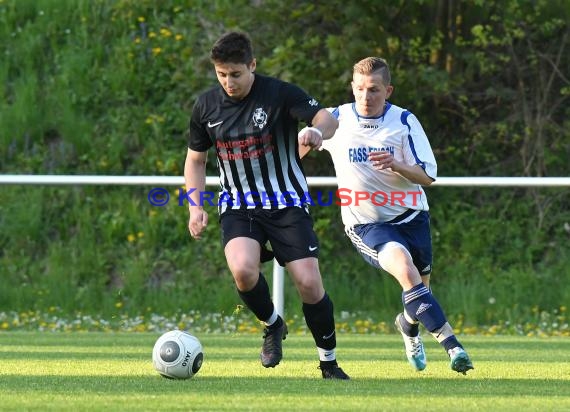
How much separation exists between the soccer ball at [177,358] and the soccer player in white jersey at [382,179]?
140 cm

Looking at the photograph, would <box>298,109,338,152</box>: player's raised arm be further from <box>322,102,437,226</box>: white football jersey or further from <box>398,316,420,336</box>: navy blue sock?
<box>398,316,420,336</box>: navy blue sock

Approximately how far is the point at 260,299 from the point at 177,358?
74 cm

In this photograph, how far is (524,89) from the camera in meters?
16.8

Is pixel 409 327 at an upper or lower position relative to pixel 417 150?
lower

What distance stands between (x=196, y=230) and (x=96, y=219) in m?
8.54

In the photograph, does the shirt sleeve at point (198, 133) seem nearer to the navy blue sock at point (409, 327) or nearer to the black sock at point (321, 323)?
the black sock at point (321, 323)

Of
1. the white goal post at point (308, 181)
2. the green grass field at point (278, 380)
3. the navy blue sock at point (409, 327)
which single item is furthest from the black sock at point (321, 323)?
the white goal post at point (308, 181)

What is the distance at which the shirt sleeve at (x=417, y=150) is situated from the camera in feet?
26.7

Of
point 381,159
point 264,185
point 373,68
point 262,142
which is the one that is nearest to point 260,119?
point 262,142

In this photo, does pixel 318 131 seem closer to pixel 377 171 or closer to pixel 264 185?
pixel 264 185

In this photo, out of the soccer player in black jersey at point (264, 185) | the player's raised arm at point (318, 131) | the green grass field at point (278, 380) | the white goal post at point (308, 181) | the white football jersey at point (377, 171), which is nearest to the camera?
the green grass field at point (278, 380)

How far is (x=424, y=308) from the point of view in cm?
771

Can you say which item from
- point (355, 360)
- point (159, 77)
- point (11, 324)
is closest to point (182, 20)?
point (159, 77)

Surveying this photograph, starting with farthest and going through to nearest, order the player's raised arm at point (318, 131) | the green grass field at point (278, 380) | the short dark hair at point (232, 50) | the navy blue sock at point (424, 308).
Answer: the navy blue sock at point (424, 308) → the short dark hair at point (232, 50) → the player's raised arm at point (318, 131) → the green grass field at point (278, 380)
